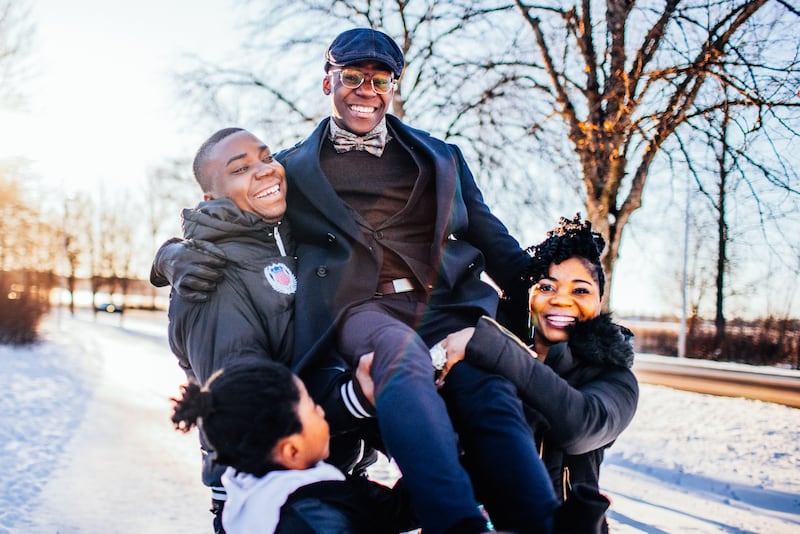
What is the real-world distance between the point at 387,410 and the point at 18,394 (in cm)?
1151

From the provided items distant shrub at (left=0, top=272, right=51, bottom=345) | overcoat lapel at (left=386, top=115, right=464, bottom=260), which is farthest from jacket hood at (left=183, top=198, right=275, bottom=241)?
distant shrub at (left=0, top=272, right=51, bottom=345)

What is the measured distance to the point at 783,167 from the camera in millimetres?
5508

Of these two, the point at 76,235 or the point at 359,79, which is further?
the point at 76,235

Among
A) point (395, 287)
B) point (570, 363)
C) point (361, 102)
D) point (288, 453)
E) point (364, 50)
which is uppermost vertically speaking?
point (364, 50)

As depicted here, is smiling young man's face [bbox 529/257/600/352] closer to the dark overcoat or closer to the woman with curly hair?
the woman with curly hair

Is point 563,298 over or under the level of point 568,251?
under

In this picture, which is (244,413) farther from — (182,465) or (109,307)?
(109,307)

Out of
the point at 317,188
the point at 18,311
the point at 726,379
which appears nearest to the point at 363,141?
the point at 317,188

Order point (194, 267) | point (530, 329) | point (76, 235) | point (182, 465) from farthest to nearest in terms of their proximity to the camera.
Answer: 1. point (76, 235)
2. point (182, 465)
3. point (530, 329)
4. point (194, 267)

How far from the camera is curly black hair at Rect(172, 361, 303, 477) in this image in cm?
168

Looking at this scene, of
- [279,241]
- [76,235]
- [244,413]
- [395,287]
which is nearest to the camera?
[244,413]

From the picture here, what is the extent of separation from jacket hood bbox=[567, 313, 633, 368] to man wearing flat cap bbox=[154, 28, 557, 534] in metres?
0.33

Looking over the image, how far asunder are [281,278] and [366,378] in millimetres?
608

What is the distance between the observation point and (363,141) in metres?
2.57
